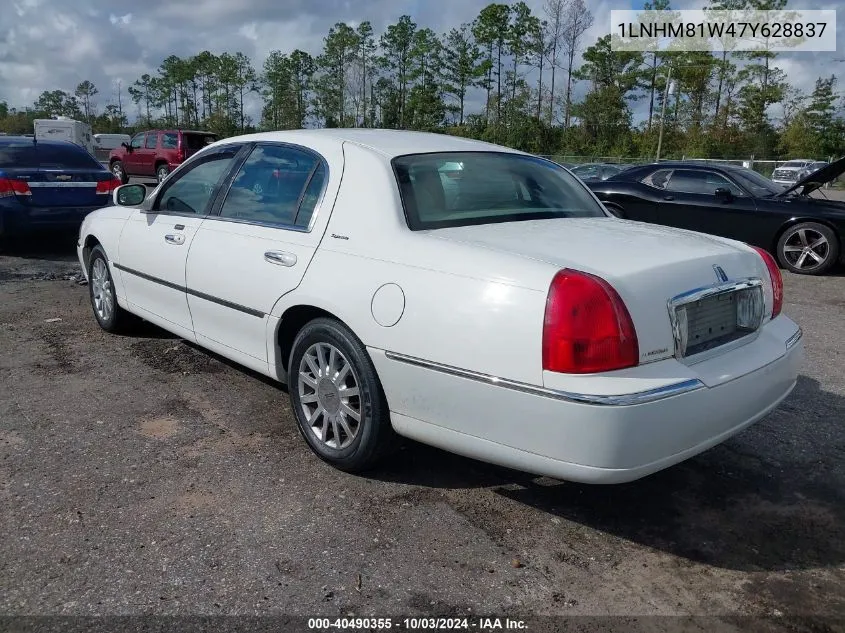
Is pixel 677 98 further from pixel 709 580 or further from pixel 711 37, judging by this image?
pixel 709 580

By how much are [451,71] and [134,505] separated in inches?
2276

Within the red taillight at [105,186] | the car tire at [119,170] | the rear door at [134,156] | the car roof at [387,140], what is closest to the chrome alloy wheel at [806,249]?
the car roof at [387,140]

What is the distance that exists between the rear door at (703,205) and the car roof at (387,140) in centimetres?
644

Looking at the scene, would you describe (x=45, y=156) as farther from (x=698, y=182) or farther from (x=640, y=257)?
(x=640, y=257)

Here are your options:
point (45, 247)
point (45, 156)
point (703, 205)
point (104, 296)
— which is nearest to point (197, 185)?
point (104, 296)

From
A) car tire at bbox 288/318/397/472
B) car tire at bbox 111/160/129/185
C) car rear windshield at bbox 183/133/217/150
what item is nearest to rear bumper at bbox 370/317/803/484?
car tire at bbox 288/318/397/472

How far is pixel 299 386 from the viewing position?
352 cm

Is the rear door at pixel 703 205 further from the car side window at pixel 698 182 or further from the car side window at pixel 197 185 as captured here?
the car side window at pixel 197 185

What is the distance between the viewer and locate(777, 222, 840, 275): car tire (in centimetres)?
912

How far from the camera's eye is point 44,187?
877 cm

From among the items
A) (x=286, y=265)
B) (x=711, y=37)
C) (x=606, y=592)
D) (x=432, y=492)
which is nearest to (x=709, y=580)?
(x=606, y=592)

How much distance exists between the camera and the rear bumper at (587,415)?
2.47 m

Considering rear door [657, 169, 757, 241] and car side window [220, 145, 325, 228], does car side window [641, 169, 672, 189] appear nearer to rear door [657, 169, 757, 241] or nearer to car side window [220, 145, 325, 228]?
rear door [657, 169, 757, 241]

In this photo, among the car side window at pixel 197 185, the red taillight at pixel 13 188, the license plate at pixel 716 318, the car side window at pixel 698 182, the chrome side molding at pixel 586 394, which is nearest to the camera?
the chrome side molding at pixel 586 394
